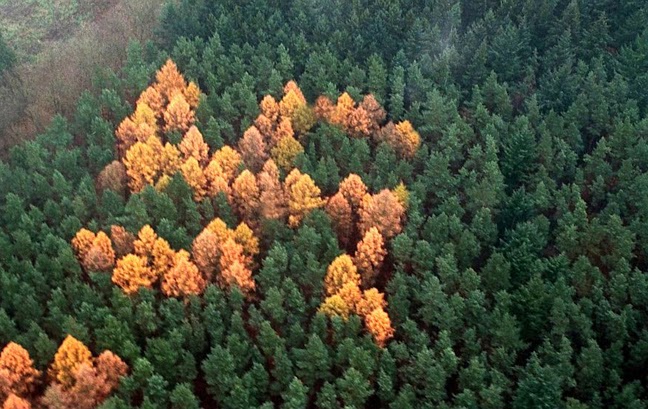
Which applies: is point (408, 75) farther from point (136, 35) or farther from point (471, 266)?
point (136, 35)

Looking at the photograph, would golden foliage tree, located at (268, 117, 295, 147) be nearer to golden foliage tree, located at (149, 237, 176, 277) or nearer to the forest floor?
golden foliage tree, located at (149, 237, 176, 277)

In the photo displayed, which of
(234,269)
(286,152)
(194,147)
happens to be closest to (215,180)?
(194,147)

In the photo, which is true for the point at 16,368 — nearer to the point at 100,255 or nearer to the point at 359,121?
the point at 100,255

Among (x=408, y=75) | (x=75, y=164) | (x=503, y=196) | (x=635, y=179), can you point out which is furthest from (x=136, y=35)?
(x=635, y=179)

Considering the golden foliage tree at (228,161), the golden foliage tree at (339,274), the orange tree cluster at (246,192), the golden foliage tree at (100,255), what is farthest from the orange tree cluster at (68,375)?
the golden foliage tree at (228,161)

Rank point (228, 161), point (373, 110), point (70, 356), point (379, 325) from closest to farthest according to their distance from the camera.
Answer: point (70, 356), point (379, 325), point (228, 161), point (373, 110)

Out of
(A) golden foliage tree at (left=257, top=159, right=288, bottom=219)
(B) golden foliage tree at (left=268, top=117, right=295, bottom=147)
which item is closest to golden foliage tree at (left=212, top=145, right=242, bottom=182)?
(A) golden foliage tree at (left=257, top=159, right=288, bottom=219)
